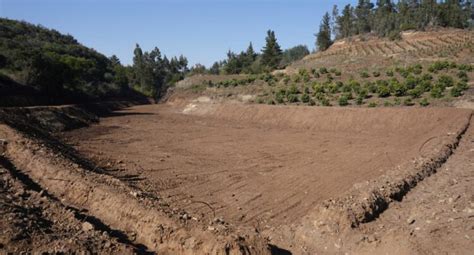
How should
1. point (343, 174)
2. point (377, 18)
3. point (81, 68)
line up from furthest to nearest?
point (377, 18) → point (81, 68) → point (343, 174)

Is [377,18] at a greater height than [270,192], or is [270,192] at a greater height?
[377,18]

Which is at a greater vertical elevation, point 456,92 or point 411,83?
point 411,83

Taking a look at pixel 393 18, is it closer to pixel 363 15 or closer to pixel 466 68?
pixel 363 15

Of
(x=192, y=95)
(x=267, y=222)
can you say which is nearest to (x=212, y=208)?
(x=267, y=222)

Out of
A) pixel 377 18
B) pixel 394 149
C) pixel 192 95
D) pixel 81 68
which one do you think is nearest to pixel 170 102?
pixel 192 95

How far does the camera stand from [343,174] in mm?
13031

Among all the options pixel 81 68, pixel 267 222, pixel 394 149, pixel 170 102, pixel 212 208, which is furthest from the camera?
pixel 170 102

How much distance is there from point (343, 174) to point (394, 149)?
4841 mm

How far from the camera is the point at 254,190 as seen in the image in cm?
1143

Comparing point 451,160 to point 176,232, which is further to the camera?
point 451,160

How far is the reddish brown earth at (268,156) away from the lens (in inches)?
410

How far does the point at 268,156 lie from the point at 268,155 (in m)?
0.21

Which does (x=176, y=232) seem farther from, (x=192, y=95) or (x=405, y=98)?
(x=192, y=95)

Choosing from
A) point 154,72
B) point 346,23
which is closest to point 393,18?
point 346,23
